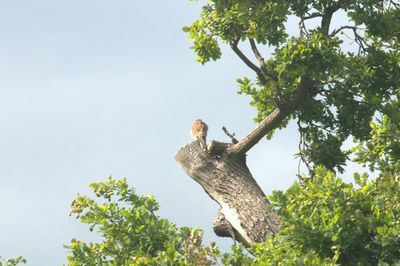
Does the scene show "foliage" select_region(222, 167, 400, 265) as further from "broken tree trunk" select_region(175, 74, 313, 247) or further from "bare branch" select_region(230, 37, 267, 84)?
"bare branch" select_region(230, 37, 267, 84)

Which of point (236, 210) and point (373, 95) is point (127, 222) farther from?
point (373, 95)

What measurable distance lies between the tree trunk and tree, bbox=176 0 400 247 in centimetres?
3

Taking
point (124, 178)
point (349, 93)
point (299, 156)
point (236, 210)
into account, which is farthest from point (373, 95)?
point (124, 178)

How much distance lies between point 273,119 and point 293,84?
1321 mm

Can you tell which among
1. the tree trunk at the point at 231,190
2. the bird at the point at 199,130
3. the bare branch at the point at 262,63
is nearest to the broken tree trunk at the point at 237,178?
the tree trunk at the point at 231,190

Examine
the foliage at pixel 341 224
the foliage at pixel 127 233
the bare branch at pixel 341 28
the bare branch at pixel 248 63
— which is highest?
the bare branch at pixel 248 63

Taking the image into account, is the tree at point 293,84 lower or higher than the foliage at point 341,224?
higher

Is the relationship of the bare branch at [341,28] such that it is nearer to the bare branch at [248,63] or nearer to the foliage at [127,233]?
the bare branch at [248,63]

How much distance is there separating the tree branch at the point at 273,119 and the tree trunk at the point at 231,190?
379mm

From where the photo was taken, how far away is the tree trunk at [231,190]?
24.1 metres

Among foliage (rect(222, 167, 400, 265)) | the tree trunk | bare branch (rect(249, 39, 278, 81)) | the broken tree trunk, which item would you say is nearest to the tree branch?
the broken tree trunk

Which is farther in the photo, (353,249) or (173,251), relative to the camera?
(173,251)

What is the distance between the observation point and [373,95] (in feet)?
87.6

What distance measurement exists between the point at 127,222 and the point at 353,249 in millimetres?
6974
